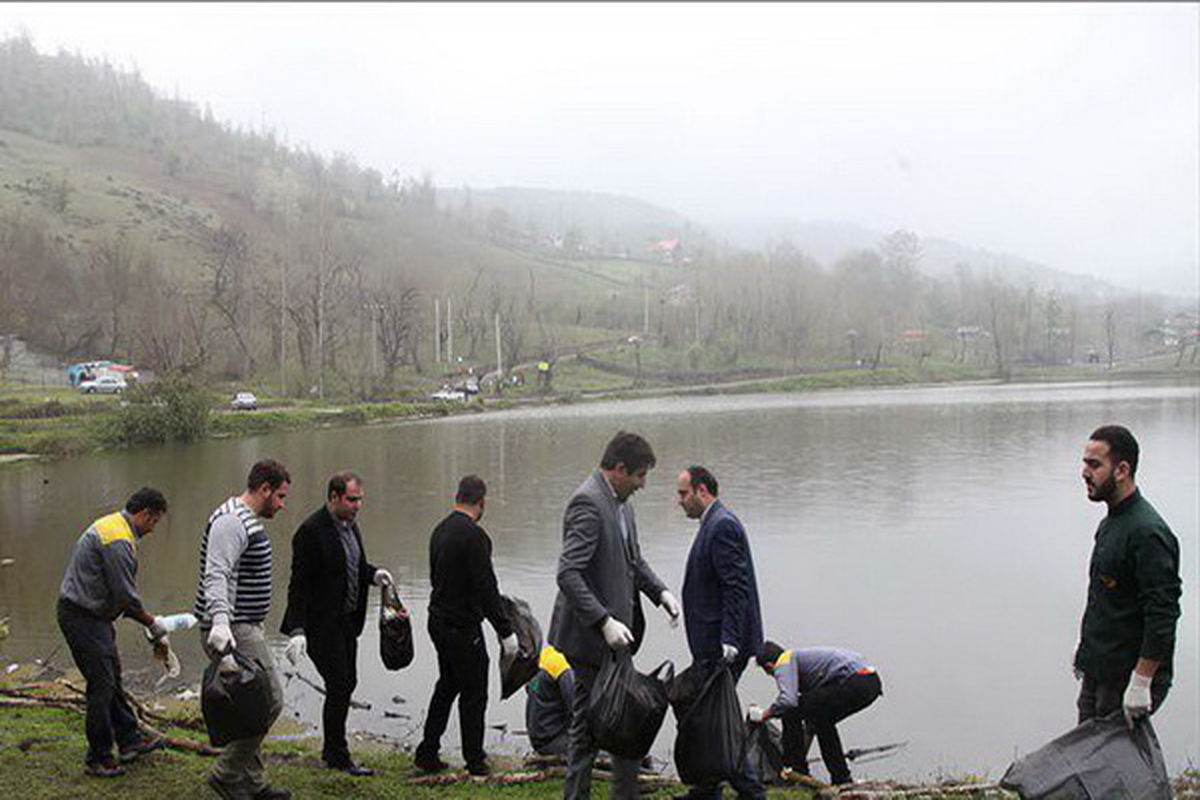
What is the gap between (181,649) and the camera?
10867 millimetres

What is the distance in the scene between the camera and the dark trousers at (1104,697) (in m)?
4.86

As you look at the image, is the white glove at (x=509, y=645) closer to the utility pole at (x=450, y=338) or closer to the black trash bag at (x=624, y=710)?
the black trash bag at (x=624, y=710)

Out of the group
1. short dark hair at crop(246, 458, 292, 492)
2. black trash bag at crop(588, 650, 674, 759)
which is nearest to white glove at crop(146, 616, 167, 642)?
short dark hair at crop(246, 458, 292, 492)

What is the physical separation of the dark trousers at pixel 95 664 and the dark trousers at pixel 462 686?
205cm

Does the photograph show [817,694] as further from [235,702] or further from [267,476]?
[267,476]

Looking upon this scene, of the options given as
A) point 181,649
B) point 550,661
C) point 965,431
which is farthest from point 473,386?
point 550,661

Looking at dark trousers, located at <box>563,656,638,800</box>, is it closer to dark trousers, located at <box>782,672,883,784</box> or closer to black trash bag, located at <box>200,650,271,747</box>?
dark trousers, located at <box>782,672,883,784</box>

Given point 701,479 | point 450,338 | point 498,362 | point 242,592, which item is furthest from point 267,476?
point 450,338

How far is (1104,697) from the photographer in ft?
16.6

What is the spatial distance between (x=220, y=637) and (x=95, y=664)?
1714 mm

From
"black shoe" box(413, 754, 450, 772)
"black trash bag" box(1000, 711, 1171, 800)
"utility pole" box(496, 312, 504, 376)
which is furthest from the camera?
"utility pole" box(496, 312, 504, 376)

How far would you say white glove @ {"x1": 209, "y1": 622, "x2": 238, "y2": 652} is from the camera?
4969 millimetres

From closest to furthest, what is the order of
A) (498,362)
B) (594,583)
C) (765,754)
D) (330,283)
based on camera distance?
(594,583)
(765,754)
(330,283)
(498,362)

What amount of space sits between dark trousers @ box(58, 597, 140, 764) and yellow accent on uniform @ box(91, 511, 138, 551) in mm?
528
